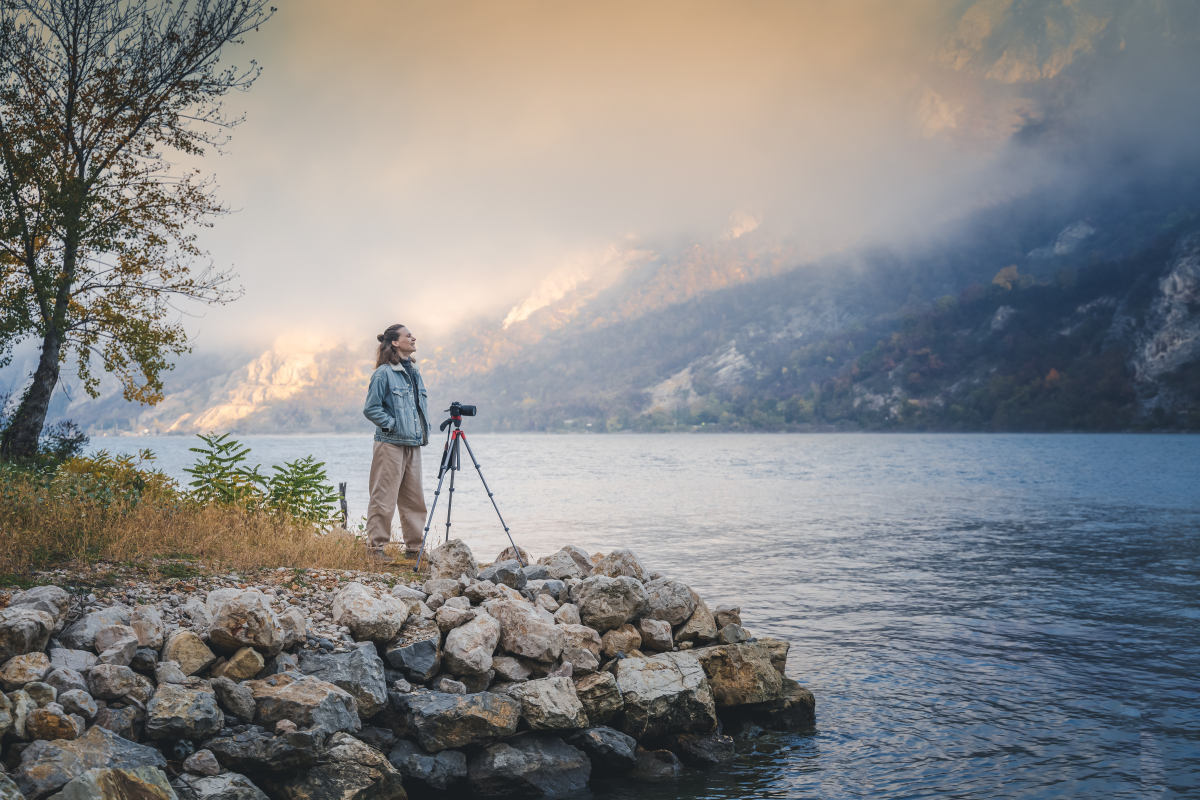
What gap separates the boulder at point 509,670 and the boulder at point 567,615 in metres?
0.93

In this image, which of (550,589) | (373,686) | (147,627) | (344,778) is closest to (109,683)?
(147,627)

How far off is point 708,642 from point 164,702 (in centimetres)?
550

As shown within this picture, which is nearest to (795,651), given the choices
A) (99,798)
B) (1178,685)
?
(1178,685)

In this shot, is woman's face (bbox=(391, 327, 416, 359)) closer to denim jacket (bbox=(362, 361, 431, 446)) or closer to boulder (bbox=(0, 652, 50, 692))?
denim jacket (bbox=(362, 361, 431, 446))

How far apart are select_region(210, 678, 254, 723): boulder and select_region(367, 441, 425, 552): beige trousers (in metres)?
3.68

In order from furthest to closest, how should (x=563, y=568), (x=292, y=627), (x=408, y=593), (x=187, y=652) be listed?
1. (x=563, y=568)
2. (x=408, y=593)
3. (x=292, y=627)
4. (x=187, y=652)

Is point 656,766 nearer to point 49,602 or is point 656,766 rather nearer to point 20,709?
point 20,709

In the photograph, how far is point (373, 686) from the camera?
633cm

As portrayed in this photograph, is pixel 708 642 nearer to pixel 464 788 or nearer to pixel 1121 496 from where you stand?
pixel 464 788

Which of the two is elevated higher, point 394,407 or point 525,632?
point 394,407

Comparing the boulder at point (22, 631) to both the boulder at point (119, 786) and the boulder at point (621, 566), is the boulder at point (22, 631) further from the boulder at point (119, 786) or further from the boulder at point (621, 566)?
the boulder at point (621, 566)

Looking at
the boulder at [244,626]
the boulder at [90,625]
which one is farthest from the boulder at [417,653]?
the boulder at [90,625]

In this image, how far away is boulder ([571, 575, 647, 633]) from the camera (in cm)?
822

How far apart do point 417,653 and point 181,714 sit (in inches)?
78.4
